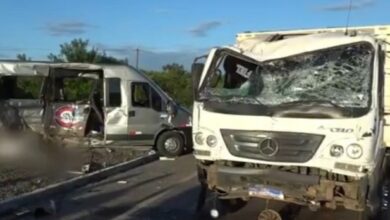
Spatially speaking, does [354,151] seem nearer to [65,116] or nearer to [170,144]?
[170,144]

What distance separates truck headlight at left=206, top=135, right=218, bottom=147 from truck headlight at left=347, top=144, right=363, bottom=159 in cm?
164

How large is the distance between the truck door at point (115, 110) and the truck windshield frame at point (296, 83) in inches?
307

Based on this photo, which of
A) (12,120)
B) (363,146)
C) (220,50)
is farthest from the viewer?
(12,120)

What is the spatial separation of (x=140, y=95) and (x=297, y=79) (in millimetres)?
9004

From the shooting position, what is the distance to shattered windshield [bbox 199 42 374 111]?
25.0ft

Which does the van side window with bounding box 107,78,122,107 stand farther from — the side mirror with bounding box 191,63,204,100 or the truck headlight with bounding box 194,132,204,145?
the truck headlight with bounding box 194,132,204,145

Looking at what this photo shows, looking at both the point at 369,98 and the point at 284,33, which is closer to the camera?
the point at 369,98

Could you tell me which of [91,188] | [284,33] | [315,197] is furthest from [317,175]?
[91,188]

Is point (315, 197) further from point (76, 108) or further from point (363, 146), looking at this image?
point (76, 108)

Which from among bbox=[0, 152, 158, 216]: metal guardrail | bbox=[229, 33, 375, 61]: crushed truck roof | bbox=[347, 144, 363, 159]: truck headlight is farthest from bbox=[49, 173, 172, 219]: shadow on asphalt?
bbox=[347, 144, 363, 159]: truck headlight

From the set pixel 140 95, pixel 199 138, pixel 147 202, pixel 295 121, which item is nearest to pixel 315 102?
pixel 295 121

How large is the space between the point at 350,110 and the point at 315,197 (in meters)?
1.13

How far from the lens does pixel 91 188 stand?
11172 millimetres

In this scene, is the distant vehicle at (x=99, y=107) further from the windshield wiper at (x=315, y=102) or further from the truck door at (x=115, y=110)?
the windshield wiper at (x=315, y=102)
